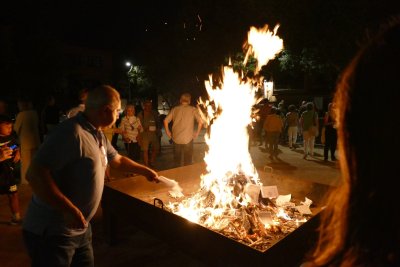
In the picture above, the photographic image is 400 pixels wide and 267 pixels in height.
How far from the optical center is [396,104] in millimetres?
893

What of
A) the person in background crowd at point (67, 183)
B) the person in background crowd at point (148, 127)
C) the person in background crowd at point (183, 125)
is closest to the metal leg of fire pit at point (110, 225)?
the person in background crowd at point (67, 183)

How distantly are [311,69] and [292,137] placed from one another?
26.3ft

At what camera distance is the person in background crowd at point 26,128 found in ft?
24.3

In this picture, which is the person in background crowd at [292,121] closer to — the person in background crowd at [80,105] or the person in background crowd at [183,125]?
the person in background crowd at [183,125]

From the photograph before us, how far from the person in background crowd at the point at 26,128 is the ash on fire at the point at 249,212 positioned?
4.31 meters

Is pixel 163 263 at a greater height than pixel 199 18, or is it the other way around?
pixel 199 18

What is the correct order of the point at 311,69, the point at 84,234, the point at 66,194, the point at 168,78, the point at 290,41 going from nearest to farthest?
the point at 66,194 → the point at 84,234 → the point at 290,41 → the point at 311,69 → the point at 168,78

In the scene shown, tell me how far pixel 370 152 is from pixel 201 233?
105 inches

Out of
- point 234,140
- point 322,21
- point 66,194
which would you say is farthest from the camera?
point 322,21

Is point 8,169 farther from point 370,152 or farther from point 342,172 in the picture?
point 370,152

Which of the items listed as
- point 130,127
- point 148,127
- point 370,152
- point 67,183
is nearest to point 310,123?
point 148,127

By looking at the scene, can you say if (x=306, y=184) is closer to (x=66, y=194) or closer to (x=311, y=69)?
(x=66, y=194)

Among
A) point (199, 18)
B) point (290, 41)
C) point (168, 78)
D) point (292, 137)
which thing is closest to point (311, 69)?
point (290, 41)

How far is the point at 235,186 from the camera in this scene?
5.23 m
